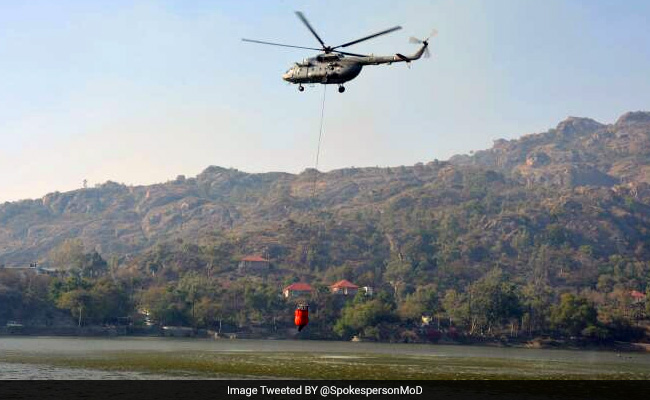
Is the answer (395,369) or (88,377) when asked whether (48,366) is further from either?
(395,369)

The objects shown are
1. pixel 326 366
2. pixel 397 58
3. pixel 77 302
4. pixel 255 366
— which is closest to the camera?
pixel 397 58

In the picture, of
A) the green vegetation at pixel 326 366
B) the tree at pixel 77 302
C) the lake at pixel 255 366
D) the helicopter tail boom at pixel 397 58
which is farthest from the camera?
the tree at pixel 77 302

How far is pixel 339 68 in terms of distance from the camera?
6806 centimetres

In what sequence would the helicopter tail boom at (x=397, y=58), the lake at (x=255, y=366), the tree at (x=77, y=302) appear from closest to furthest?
the helicopter tail boom at (x=397, y=58), the lake at (x=255, y=366), the tree at (x=77, y=302)

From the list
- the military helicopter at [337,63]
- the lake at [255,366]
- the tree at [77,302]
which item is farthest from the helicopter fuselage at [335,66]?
the tree at [77,302]

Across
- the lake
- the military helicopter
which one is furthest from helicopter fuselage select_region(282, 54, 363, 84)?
the lake

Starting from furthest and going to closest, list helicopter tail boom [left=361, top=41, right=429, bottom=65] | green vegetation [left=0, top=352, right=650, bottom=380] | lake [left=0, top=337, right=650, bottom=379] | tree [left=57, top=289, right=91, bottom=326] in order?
tree [left=57, top=289, right=91, bottom=326], green vegetation [left=0, top=352, right=650, bottom=380], lake [left=0, top=337, right=650, bottom=379], helicopter tail boom [left=361, top=41, right=429, bottom=65]

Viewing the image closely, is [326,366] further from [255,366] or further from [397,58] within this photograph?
[397,58]

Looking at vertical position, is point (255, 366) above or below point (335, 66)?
below
